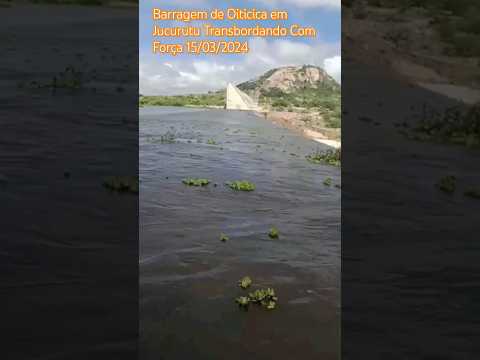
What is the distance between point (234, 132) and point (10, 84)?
5568 millimetres

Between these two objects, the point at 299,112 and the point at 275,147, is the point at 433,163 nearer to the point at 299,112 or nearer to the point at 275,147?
the point at 275,147

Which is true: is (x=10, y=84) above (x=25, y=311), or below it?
above

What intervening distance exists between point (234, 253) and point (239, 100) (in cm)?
1029

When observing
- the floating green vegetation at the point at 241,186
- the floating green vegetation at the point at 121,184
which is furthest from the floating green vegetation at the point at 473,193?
the floating green vegetation at the point at 121,184

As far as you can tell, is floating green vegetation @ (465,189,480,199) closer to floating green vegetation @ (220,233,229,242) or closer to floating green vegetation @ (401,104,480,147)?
floating green vegetation @ (401,104,480,147)

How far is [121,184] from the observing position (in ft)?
21.9

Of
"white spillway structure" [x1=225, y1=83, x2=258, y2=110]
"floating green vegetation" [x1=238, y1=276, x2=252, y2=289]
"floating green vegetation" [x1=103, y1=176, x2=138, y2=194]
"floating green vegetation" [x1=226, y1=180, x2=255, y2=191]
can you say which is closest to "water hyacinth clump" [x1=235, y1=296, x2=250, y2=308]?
"floating green vegetation" [x1=238, y1=276, x2=252, y2=289]

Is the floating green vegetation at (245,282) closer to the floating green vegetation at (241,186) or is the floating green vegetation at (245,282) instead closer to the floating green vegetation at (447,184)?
the floating green vegetation at (241,186)

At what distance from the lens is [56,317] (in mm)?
4402

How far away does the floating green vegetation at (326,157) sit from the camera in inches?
392

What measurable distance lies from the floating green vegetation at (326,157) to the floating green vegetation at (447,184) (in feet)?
8.48

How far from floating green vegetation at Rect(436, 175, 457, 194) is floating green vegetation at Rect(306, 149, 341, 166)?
258cm

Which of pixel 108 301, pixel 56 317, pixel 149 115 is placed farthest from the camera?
pixel 149 115

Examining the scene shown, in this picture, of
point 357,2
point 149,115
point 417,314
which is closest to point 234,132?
point 149,115
